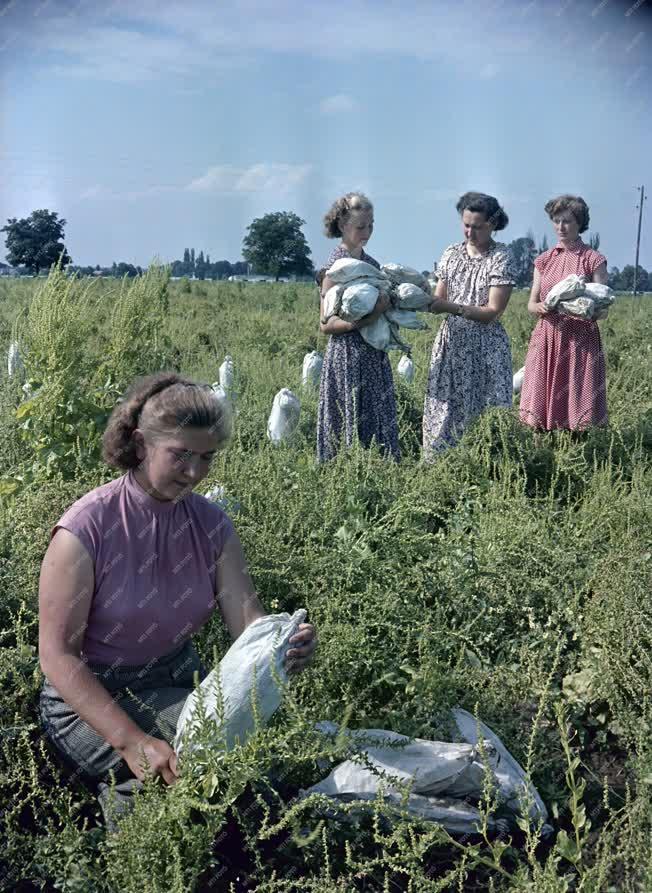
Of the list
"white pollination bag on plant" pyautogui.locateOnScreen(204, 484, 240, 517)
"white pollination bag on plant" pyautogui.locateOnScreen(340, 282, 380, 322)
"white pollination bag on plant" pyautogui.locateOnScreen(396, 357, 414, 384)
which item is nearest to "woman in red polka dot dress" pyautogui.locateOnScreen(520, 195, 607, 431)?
"white pollination bag on plant" pyautogui.locateOnScreen(340, 282, 380, 322)

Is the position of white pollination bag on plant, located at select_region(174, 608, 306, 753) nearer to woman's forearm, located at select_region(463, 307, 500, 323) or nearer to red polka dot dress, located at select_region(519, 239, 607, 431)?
woman's forearm, located at select_region(463, 307, 500, 323)

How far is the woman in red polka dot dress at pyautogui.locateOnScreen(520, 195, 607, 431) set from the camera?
202 inches

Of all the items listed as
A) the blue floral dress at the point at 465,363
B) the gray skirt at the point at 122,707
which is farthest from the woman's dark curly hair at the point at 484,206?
the gray skirt at the point at 122,707

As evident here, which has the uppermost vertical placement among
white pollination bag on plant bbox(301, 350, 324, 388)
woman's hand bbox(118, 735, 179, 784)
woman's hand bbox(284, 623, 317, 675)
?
white pollination bag on plant bbox(301, 350, 324, 388)

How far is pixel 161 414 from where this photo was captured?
222 cm

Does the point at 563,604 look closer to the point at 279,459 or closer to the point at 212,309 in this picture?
the point at 279,459

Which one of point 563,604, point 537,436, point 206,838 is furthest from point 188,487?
point 537,436

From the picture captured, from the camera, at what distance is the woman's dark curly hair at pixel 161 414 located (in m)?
2.21

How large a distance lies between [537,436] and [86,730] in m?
3.46

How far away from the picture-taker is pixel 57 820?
2277mm

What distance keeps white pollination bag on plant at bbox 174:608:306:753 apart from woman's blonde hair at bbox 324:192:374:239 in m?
2.59

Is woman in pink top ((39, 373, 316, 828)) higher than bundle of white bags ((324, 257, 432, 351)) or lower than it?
lower

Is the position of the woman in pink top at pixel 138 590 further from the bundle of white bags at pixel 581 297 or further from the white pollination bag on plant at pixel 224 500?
the bundle of white bags at pixel 581 297

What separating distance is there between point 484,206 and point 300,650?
300 centimetres
